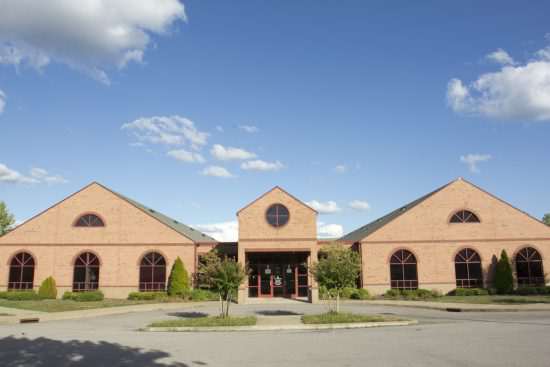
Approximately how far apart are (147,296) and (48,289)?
751 centimetres

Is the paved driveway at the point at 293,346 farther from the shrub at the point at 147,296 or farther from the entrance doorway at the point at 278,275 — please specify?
the entrance doorway at the point at 278,275

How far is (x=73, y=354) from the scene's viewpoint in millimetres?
12242

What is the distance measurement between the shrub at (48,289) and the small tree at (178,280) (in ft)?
27.4

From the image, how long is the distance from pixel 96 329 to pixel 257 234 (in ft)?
52.2

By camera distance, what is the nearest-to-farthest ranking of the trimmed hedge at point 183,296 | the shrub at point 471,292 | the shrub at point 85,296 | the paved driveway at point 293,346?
the paved driveway at point 293,346 < the shrub at point 85,296 < the trimmed hedge at point 183,296 < the shrub at point 471,292

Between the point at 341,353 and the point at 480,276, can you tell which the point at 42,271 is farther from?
the point at 480,276

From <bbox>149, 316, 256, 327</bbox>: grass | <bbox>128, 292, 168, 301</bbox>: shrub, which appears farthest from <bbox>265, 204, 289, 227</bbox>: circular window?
<bbox>149, 316, 256, 327</bbox>: grass

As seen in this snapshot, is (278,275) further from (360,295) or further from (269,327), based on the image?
(269,327)

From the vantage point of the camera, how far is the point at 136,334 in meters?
16.2

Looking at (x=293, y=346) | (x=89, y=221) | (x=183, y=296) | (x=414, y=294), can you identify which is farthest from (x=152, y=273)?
(x=293, y=346)

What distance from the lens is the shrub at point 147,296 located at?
32.1 metres

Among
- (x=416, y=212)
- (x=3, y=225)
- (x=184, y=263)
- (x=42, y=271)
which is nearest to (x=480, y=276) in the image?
(x=416, y=212)

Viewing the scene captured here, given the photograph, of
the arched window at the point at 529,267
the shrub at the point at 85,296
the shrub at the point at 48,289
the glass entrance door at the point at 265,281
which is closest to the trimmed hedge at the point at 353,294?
the glass entrance door at the point at 265,281

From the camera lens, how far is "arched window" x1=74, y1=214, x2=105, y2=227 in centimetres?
3556
